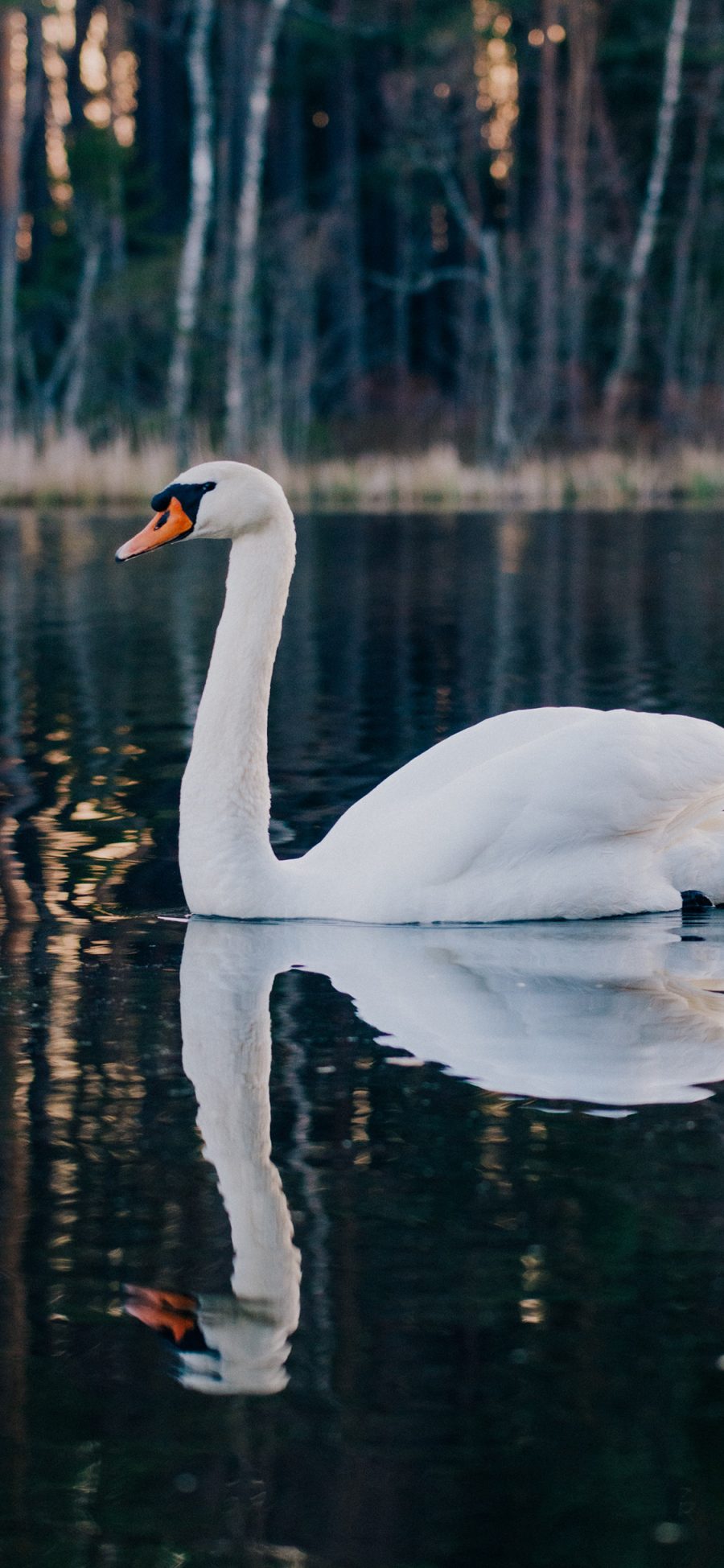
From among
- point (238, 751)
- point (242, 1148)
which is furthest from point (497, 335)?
point (242, 1148)

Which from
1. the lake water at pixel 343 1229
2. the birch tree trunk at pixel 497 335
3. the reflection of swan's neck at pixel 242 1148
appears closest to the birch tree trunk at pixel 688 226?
the birch tree trunk at pixel 497 335

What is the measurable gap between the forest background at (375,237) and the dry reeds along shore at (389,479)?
0.13 m

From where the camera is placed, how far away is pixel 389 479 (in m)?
31.0

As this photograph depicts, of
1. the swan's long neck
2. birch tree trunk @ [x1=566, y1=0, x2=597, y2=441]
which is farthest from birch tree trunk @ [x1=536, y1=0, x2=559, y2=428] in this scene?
the swan's long neck

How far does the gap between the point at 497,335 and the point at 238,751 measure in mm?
32646

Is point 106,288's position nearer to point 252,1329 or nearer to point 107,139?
point 107,139

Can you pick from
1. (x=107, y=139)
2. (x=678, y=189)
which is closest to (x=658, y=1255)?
(x=107, y=139)

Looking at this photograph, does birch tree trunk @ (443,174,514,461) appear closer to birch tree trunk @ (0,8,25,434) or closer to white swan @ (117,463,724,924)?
birch tree trunk @ (0,8,25,434)

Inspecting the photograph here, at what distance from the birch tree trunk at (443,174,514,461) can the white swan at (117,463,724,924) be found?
30.5 m

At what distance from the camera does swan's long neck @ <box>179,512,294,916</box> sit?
239 inches

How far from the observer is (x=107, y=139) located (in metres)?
35.2

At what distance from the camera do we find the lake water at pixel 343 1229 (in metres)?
2.72

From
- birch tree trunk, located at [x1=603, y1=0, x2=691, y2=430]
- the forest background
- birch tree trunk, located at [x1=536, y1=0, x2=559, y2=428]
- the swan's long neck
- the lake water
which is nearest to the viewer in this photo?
the lake water

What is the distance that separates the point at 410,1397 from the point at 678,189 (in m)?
44.6
